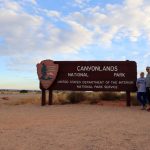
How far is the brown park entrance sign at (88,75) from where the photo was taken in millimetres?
21656

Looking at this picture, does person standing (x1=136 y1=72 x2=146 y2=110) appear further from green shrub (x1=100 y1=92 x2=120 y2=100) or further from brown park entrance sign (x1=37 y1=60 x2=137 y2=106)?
green shrub (x1=100 y1=92 x2=120 y2=100)

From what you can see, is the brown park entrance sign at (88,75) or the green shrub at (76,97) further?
the green shrub at (76,97)

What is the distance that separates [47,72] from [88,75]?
2.18m

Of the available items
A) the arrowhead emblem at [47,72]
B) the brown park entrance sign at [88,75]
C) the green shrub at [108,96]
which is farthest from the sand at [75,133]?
the green shrub at [108,96]

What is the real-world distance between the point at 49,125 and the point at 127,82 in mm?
9144

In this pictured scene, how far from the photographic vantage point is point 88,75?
72.4ft

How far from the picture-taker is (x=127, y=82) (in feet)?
71.0

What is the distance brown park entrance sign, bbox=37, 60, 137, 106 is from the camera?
21656 millimetres

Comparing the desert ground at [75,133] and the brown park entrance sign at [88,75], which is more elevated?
the brown park entrance sign at [88,75]

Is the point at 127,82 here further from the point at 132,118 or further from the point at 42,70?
the point at 132,118

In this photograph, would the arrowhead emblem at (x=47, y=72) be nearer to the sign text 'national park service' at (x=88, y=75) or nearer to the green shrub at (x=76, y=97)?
the sign text 'national park service' at (x=88, y=75)

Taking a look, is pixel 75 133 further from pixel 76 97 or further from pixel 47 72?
pixel 76 97

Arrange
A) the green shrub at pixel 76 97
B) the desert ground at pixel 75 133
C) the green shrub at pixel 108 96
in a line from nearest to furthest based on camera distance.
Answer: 1. the desert ground at pixel 75 133
2. the green shrub at pixel 76 97
3. the green shrub at pixel 108 96

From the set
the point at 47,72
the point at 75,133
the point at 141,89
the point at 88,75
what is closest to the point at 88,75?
the point at 88,75
